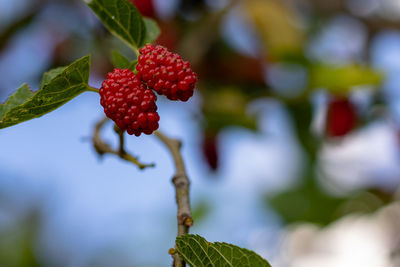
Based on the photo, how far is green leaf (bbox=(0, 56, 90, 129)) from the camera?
537 millimetres

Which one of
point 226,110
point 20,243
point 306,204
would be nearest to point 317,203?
point 306,204

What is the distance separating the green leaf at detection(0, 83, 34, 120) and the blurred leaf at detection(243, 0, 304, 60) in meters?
0.95

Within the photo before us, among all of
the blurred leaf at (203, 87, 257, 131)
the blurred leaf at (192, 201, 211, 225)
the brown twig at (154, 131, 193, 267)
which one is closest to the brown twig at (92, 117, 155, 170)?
the brown twig at (154, 131, 193, 267)

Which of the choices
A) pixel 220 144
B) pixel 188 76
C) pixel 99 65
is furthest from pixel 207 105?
pixel 188 76

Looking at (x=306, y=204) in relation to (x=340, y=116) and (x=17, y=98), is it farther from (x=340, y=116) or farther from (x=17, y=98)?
(x=17, y=98)

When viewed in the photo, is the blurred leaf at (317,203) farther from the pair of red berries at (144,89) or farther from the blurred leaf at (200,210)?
the pair of red berries at (144,89)

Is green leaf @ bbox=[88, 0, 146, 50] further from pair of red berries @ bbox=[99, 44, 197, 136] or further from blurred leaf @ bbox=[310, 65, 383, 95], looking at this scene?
blurred leaf @ bbox=[310, 65, 383, 95]

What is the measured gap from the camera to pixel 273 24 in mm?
1607

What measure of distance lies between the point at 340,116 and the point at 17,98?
1.10 meters

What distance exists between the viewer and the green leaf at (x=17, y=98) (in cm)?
60

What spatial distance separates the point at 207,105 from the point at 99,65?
1.20 feet

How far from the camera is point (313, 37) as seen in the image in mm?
2047

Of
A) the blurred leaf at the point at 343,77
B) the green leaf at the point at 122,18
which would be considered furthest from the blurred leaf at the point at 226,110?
the green leaf at the point at 122,18

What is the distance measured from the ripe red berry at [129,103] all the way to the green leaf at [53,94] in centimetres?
3
